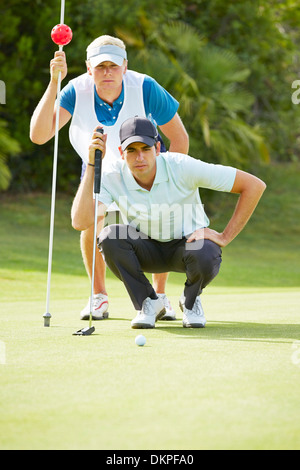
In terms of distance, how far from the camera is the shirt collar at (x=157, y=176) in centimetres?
470

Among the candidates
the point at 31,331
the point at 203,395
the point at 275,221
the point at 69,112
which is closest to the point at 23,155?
the point at 275,221

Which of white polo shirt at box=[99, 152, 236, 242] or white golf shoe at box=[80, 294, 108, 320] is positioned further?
white golf shoe at box=[80, 294, 108, 320]

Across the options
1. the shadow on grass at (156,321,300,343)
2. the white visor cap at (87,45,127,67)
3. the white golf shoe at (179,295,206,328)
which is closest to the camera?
the shadow on grass at (156,321,300,343)

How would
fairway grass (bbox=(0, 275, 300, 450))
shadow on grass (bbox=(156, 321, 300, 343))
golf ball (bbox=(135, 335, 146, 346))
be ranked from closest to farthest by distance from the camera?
fairway grass (bbox=(0, 275, 300, 450)) → golf ball (bbox=(135, 335, 146, 346)) → shadow on grass (bbox=(156, 321, 300, 343))

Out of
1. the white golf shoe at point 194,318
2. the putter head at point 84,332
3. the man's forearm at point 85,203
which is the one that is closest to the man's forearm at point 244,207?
the white golf shoe at point 194,318

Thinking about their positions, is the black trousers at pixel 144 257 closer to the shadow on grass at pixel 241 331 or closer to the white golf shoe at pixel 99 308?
the shadow on grass at pixel 241 331

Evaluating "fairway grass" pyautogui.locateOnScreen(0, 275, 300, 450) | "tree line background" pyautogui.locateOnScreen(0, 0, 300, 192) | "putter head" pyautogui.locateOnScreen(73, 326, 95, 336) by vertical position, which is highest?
"tree line background" pyautogui.locateOnScreen(0, 0, 300, 192)

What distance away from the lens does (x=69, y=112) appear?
17.6 ft

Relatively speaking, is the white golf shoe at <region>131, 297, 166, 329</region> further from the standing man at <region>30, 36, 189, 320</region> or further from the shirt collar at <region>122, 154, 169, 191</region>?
the shirt collar at <region>122, 154, 169, 191</region>

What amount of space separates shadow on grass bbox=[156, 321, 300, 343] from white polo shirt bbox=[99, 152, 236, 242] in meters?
0.62

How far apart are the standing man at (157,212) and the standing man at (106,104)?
1.12 feet

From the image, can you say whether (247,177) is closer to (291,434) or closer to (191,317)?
(191,317)

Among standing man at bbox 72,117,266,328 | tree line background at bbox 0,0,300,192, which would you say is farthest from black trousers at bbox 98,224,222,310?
tree line background at bbox 0,0,300,192

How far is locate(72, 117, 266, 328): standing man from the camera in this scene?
468cm
